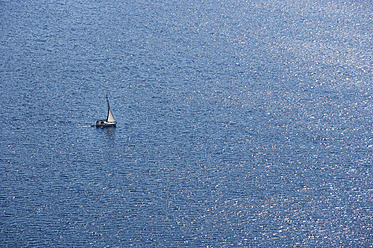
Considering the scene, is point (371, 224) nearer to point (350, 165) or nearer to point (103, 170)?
point (350, 165)

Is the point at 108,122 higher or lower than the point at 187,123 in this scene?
lower

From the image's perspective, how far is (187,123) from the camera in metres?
63.2

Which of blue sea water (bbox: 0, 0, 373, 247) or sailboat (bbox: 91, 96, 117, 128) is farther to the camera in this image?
sailboat (bbox: 91, 96, 117, 128)

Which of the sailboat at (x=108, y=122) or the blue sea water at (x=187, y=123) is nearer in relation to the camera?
the blue sea water at (x=187, y=123)

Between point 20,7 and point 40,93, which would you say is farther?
point 20,7

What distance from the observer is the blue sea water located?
1923 inches

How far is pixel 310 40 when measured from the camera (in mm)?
82062

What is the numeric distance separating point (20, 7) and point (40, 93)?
31.6 meters

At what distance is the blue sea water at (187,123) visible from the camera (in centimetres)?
4884

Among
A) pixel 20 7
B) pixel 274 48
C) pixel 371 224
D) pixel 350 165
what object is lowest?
Answer: pixel 371 224

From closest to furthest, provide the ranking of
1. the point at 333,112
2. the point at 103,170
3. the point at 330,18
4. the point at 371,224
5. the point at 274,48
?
the point at 371,224 → the point at 103,170 → the point at 333,112 → the point at 274,48 → the point at 330,18

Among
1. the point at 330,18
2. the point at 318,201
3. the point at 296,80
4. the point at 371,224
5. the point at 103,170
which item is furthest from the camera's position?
the point at 330,18

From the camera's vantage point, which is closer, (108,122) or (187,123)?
(108,122)

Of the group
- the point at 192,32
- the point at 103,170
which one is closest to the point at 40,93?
the point at 103,170
